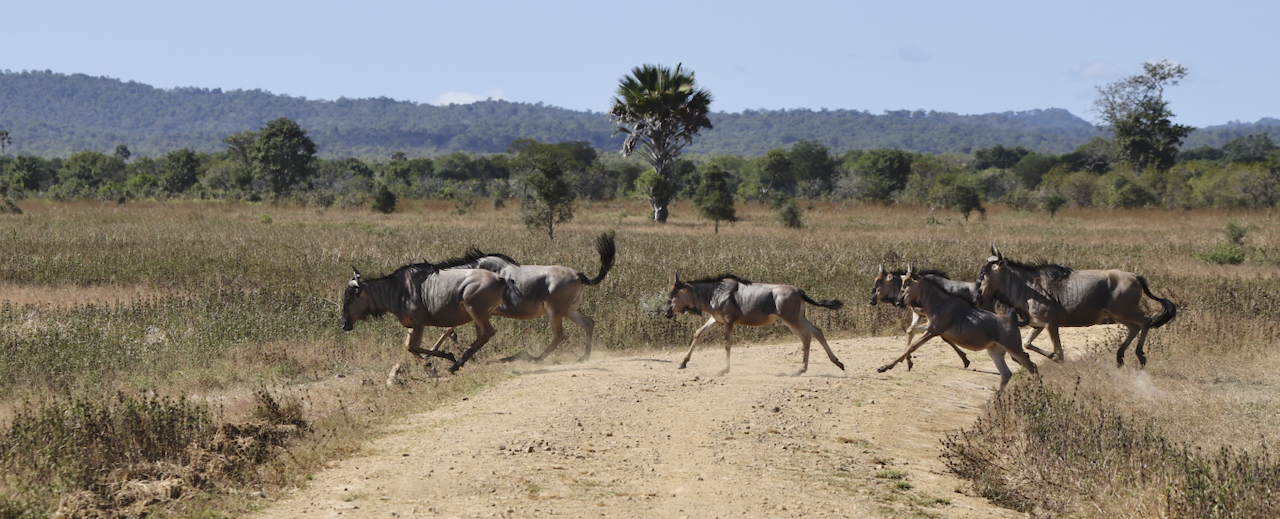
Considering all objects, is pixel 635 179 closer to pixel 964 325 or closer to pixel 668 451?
pixel 964 325

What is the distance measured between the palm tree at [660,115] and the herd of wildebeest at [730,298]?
3543cm

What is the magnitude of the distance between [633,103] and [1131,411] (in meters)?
41.5

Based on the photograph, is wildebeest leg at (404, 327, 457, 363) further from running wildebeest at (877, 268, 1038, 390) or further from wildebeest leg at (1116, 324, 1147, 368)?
wildebeest leg at (1116, 324, 1147, 368)

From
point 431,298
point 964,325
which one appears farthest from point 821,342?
point 431,298

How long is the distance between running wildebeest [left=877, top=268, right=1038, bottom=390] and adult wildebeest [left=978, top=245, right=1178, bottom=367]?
4.81 ft

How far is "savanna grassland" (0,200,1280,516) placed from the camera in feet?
23.8

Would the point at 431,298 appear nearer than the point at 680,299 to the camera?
Yes

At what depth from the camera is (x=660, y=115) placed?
164ft

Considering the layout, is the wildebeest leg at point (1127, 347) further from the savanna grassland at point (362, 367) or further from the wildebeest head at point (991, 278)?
the wildebeest head at point (991, 278)

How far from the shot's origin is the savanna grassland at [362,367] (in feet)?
23.8

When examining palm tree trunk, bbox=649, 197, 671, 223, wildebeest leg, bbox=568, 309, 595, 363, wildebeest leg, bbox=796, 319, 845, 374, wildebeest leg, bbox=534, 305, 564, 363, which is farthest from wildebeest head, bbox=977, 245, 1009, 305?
palm tree trunk, bbox=649, 197, 671, 223

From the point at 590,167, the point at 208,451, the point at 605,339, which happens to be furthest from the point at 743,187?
the point at 208,451

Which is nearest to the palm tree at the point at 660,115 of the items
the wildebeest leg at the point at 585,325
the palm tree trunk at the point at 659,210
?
the palm tree trunk at the point at 659,210

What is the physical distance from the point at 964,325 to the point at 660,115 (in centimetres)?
3948
